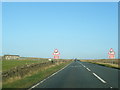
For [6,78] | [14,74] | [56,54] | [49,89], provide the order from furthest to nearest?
[56,54]
[14,74]
[6,78]
[49,89]

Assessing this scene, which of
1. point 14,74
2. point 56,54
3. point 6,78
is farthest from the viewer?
point 56,54

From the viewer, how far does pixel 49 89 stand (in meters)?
13.3

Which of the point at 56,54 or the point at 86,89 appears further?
the point at 56,54

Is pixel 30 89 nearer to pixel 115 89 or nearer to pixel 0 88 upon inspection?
pixel 0 88

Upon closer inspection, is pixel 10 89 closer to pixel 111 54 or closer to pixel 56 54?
pixel 56 54

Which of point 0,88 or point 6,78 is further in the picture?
point 6,78

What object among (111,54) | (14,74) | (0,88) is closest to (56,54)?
(111,54)

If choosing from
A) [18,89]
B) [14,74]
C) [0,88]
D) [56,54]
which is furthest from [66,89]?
[56,54]

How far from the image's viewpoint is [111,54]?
4659 cm

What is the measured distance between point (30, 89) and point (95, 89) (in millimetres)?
3362

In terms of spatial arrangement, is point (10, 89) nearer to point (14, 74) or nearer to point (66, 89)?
point (66, 89)

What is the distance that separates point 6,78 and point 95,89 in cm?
827

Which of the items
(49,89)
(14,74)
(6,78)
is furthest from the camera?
(14,74)

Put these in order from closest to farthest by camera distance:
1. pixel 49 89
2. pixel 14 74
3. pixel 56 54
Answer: pixel 49 89, pixel 14 74, pixel 56 54
